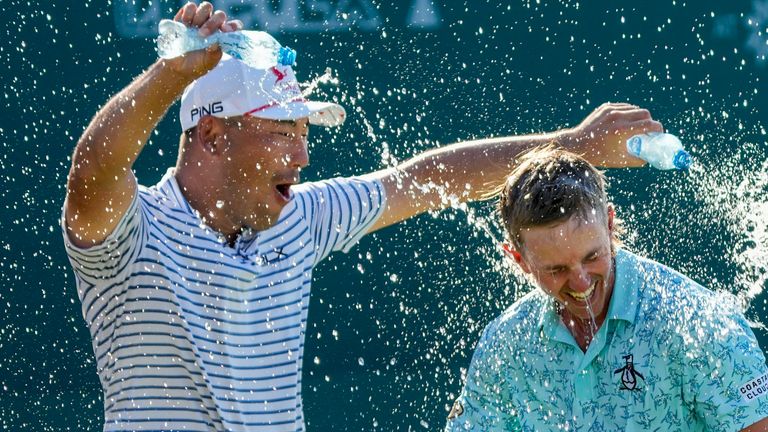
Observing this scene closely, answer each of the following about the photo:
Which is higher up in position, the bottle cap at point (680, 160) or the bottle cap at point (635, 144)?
the bottle cap at point (635, 144)

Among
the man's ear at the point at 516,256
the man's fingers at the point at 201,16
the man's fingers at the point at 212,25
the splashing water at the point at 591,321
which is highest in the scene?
the man's fingers at the point at 201,16

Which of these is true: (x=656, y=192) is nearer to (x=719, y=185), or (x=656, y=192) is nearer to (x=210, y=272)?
(x=719, y=185)

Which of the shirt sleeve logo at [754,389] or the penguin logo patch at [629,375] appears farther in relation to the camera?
the penguin logo patch at [629,375]

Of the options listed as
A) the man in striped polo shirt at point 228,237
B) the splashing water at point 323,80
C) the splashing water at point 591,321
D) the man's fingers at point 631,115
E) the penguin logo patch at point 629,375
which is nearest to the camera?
the penguin logo patch at point 629,375

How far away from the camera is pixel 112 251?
3.37 meters

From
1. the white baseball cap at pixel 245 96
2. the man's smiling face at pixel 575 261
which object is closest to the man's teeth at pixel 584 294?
the man's smiling face at pixel 575 261

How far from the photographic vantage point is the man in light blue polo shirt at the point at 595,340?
311cm

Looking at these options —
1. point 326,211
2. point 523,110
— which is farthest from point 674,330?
point 523,110

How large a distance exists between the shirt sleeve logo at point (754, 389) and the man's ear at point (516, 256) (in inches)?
26.4

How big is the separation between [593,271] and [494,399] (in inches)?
19.3

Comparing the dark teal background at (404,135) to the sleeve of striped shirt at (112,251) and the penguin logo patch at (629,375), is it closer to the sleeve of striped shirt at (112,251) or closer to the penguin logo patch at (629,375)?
the sleeve of striped shirt at (112,251)

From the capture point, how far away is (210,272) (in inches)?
143

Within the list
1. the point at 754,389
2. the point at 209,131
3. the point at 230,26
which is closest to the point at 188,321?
the point at 209,131

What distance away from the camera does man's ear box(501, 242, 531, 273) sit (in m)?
3.45
